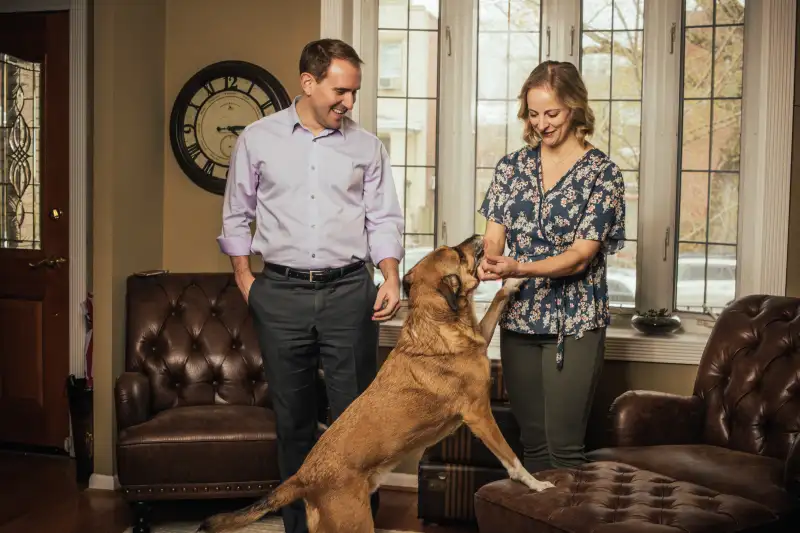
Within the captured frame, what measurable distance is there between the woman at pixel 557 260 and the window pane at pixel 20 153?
9.63ft

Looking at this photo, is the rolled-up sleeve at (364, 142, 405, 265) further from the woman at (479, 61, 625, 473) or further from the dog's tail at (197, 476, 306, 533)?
the dog's tail at (197, 476, 306, 533)

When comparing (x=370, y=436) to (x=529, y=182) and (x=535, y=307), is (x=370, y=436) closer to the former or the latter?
(x=535, y=307)

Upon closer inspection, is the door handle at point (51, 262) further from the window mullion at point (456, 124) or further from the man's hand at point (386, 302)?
the man's hand at point (386, 302)

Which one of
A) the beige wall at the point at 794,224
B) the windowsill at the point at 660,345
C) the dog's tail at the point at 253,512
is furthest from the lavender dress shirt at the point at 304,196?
the beige wall at the point at 794,224

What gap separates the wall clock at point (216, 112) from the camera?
14.1 feet

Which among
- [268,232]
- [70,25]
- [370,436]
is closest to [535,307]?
[370,436]

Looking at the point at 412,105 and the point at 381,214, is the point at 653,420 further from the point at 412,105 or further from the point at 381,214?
the point at 412,105

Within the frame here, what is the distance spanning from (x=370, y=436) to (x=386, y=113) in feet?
7.19

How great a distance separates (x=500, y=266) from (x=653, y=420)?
960mm

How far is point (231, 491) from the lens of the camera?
11.5ft

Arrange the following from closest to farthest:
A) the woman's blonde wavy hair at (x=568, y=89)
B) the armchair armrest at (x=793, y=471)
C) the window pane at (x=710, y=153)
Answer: the armchair armrest at (x=793, y=471) → the woman's blonde wavy hair at (x=568, y=89) → the window pane at (x=710, y=153)

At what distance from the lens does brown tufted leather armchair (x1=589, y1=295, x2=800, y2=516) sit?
2.89 meters

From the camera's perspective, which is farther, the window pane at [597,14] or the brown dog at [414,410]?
Result: the window pane at [597,14]

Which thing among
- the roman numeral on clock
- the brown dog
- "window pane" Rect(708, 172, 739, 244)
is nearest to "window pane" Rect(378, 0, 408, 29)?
the roman numeral on clock
